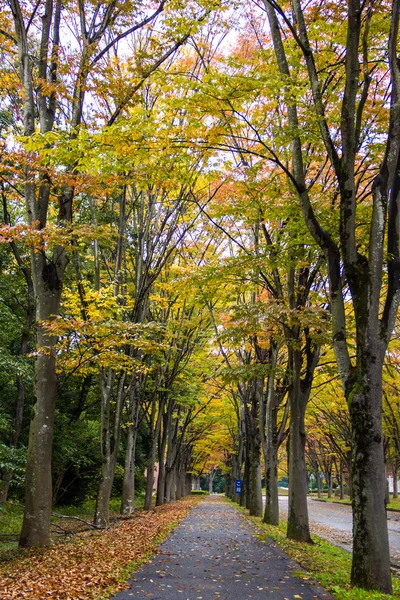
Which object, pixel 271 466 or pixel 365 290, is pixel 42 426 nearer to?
pixel 365 290

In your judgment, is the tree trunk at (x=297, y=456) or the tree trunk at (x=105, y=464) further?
the tree trunk at (x=105, y=464)

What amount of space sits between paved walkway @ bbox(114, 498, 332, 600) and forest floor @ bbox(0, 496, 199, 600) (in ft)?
0.84

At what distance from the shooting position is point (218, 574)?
22.5ft

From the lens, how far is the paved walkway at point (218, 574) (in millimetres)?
5605

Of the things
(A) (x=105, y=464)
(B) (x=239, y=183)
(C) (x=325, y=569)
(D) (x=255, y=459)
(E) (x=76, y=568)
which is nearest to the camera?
(E) (x=76, y=568)

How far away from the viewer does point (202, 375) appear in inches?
997

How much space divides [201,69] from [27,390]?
11.9 metres

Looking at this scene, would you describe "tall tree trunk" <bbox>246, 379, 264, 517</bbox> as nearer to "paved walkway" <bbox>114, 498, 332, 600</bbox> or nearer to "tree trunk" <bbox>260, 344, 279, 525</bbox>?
"tree trunk" <bbox>260, 344, 279, 525</bbox>

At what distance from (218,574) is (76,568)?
2.06 m

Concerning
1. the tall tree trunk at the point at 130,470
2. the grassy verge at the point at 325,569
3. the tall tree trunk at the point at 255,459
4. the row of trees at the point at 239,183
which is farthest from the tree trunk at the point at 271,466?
the tall tree trunk at the point at 130,470

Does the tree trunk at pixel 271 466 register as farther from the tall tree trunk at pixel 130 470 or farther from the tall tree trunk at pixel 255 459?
the tall tree trunk at pixel 130 470

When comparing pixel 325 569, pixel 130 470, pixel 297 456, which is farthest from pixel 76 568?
pixel 130 470

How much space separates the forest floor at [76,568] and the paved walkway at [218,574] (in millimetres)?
255

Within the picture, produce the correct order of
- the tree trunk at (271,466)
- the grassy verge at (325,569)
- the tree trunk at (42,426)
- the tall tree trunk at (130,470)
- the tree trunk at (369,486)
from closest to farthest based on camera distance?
the grassy verge at (325,569), the tree trunk at (369,486), the tree trunk at (42,426), the tree trunk at (271,466), the tall tree trunk at (130,470)
